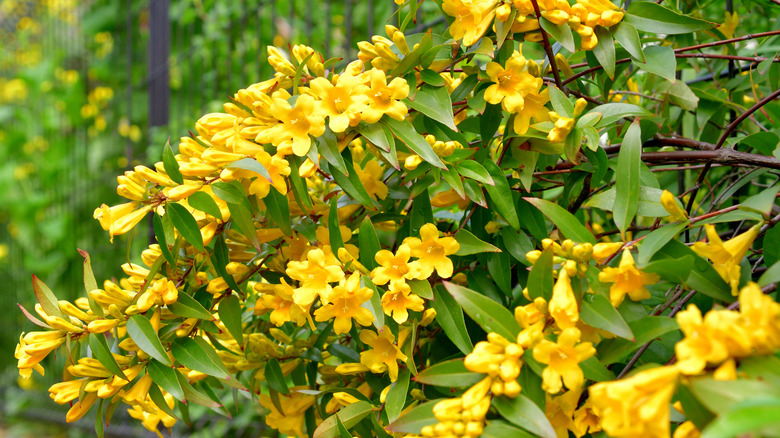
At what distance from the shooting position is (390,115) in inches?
26.1

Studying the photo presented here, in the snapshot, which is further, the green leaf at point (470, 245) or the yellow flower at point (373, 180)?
the yellow flower at point (373, 180)

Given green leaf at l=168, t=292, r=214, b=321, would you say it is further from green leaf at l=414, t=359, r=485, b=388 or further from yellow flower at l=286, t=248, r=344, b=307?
green leaf at l=414, t=359, r=485, b=388

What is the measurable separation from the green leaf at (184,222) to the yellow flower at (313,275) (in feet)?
0.35

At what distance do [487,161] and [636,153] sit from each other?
17 centimetres

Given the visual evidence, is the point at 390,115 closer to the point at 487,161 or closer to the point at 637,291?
the point at 487,161

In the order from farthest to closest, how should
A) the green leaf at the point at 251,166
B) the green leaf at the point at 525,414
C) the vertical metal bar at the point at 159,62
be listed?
the vertical metal bar at the point at 159,62
the green leaf at the point at 251,166
the green leaf at the point at 525,414

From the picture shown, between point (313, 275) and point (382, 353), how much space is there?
128mm

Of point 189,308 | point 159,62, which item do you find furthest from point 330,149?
point 159,62

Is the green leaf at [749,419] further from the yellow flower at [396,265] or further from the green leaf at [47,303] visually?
the green leaf at [47,303]

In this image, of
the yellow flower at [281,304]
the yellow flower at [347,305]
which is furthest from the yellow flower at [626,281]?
the yellow flower at [281,304]

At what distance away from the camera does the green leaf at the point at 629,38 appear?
69 centimetres

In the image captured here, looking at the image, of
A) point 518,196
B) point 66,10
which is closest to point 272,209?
point 518,196

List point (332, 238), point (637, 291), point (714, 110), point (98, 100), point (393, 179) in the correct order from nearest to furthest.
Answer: point (637, 291)
point (332, 238)
point (393, 179)
point (714, 110)
point (98, 100)

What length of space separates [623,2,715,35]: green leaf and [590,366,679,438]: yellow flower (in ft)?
1.53
